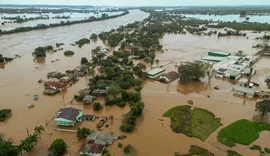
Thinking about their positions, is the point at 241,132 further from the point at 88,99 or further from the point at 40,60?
the point at 40,60

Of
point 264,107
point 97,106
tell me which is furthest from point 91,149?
point 264,107

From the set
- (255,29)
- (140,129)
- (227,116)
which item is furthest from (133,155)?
(255,29)

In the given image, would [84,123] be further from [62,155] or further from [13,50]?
[13,50]

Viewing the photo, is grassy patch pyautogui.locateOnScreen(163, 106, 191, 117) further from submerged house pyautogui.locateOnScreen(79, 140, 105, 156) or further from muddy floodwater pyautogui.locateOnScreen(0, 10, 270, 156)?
submerged house pyautogui.locateOnScreen(79, 140, 105, 156)

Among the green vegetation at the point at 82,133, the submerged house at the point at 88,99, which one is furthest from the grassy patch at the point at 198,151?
the submerged house at the point at 88,99

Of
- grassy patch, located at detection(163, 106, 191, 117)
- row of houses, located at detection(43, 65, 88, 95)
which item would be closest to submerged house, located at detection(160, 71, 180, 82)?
grassy patch, located at detection(163, 106, 191, 117)

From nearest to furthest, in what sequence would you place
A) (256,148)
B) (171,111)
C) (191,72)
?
(256,148) < (171,111) < (191,72)
